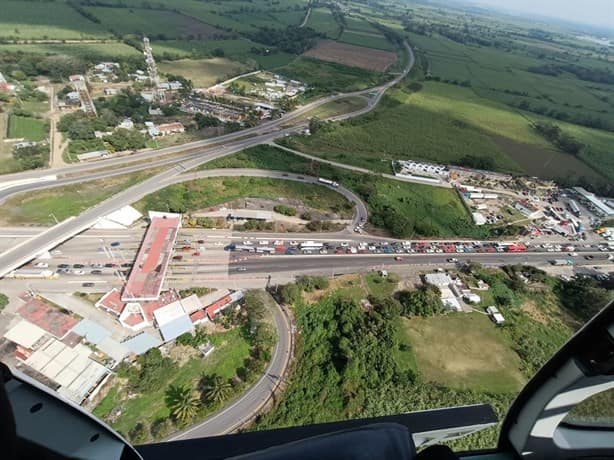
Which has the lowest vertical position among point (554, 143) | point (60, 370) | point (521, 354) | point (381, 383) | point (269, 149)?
point (60, 370)

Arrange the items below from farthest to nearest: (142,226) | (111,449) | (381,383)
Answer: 1. (142,226)
2. (381,383)
3. (111,449)

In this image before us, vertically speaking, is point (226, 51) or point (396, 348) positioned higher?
point (226, 51)

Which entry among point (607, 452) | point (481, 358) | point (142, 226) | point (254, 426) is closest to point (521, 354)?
point (481, 358)

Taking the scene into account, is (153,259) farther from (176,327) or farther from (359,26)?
(359,26)

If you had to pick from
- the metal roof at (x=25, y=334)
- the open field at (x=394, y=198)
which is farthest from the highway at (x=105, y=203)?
the metal roof at (x=25, y=334)

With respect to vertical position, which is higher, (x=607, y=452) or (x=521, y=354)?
(x=607, y=452)

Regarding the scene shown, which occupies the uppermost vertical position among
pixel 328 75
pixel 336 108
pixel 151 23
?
pixel 151 23

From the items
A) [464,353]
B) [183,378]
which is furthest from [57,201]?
[464,353]

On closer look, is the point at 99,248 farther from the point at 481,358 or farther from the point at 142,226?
the point at 481,358

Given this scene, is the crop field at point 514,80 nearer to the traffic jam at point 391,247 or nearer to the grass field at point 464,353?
the traffic jam at point 391,247
